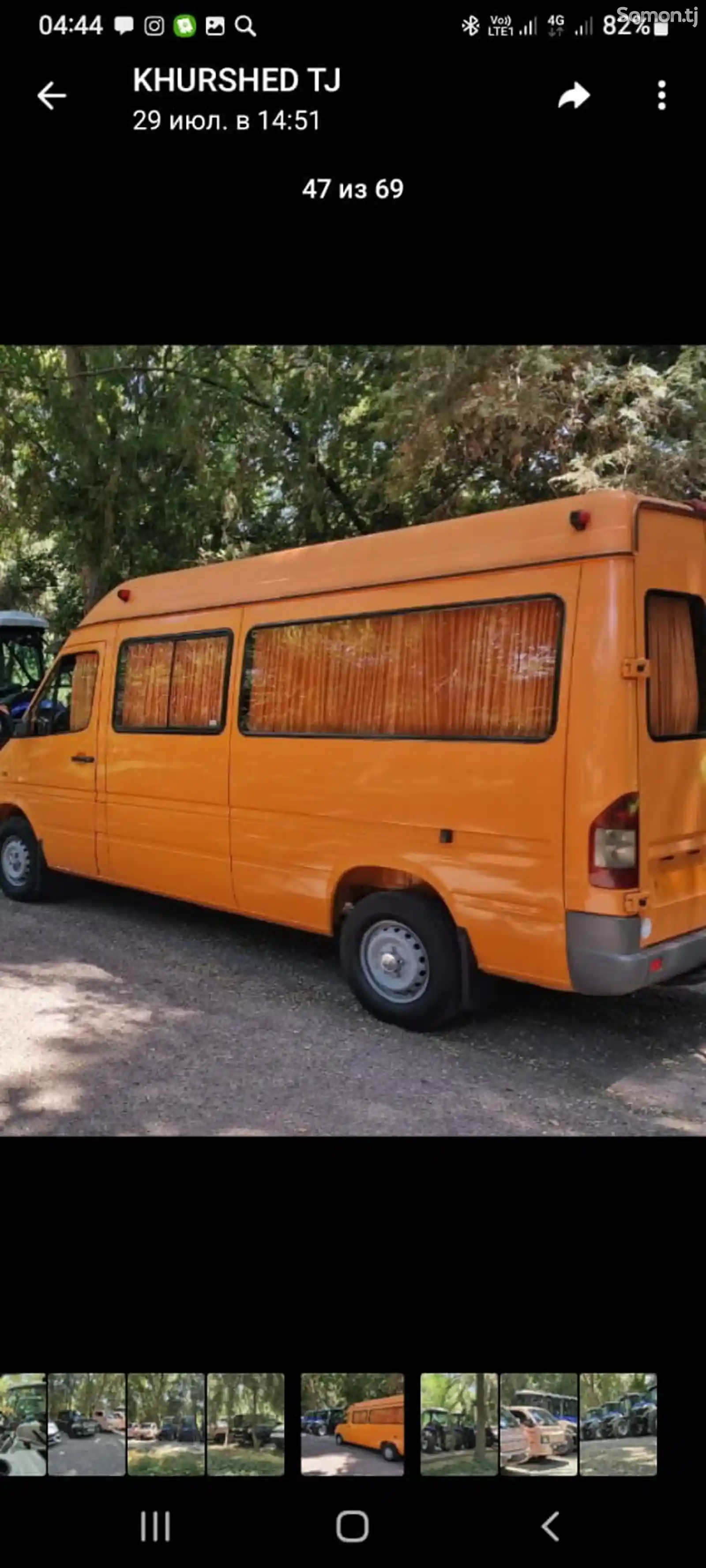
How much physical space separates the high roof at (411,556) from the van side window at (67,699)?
2.21ft

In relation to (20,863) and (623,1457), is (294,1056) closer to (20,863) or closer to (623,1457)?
(623,1457)

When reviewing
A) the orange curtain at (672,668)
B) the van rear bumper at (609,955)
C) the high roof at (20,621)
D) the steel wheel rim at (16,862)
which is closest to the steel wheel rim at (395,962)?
the van rear bumper at (609,955)

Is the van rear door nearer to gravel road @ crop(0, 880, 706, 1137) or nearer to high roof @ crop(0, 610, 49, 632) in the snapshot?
gravel road @ crop(0, 880, 706, 1137)

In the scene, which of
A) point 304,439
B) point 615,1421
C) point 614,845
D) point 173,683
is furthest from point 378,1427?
point 304,439

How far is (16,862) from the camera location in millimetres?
8250

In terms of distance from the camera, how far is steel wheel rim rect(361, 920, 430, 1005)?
198 inches

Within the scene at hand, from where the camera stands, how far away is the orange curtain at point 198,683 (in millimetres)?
6184

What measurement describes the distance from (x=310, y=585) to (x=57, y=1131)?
3.20m

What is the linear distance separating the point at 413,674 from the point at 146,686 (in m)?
2.49

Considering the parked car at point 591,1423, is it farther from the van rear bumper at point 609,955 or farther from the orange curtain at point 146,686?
the orange curtain at point 146,686

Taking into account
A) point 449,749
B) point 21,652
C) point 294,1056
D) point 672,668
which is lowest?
point 294,1056

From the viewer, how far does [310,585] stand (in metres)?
5.55

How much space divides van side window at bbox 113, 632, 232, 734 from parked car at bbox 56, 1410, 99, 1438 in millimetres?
4684
